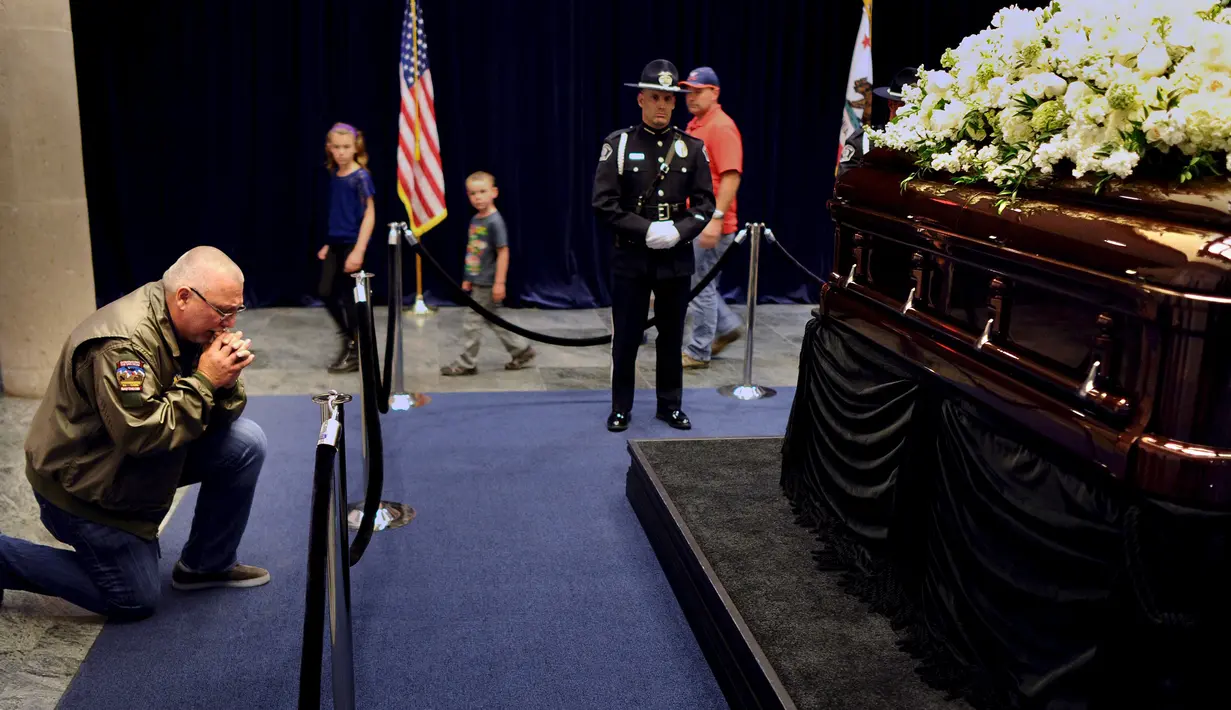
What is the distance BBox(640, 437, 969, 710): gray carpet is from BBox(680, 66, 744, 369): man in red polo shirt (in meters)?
1.89

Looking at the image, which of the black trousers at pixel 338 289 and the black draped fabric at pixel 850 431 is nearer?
the black draped fabric at pixel 850 431

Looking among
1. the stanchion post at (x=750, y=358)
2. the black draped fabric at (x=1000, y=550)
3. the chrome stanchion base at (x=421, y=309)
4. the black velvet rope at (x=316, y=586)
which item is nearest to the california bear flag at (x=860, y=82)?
the stanchion post at (x=750, y=358)

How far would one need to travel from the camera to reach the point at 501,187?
8062mm

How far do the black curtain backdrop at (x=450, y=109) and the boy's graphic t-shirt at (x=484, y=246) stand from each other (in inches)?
94.2

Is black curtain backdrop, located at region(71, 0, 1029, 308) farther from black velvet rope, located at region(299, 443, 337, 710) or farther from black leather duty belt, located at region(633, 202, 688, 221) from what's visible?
black velvet rope, located at region(299, 443, 337, 710)

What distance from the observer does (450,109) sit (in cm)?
786

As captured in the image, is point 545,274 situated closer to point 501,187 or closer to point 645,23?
point 501,187

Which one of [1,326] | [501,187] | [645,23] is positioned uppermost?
[645,23]

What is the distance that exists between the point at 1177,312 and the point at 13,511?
3.98m

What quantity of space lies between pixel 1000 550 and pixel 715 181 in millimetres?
3908

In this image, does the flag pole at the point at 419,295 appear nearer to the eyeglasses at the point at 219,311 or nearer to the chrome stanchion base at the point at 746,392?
the chrome stanchion base at the point at 746,392

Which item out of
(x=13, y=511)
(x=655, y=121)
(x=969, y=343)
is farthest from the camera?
(x=655, y=121)

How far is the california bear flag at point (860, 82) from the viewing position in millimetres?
7789

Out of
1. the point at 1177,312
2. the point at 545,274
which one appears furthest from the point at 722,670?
the point at 545,274
